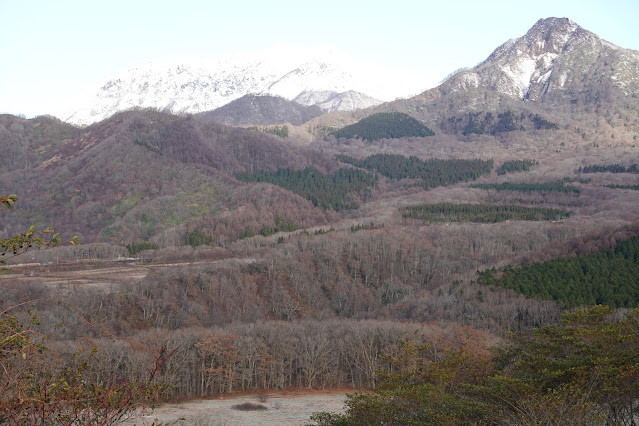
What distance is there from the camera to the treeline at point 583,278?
95438 millimetres

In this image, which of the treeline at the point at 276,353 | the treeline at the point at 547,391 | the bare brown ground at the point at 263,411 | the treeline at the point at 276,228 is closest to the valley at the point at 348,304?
the treeline at the point at 547,391

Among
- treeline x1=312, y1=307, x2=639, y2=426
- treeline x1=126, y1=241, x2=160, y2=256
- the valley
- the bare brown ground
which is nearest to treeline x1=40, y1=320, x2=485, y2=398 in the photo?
the valley

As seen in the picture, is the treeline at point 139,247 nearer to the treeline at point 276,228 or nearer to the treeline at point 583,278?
the treeline at point 276,228

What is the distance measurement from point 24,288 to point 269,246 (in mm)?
69851

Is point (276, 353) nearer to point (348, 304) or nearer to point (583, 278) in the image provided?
point (348, 304)

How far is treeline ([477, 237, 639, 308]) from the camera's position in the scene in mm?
95438

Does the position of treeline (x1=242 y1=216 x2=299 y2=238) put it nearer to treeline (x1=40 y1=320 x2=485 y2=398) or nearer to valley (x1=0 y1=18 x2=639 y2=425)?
valley (x1=0 y1=18 x2=639 y2=425)

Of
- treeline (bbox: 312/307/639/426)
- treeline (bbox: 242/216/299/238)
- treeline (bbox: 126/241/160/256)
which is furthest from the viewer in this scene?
treeline (bbox: 242/216/299/238)

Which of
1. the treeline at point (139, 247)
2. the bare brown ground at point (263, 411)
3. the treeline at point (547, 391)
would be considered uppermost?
the treeline at point (547, 391)

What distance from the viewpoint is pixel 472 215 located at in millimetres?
193625

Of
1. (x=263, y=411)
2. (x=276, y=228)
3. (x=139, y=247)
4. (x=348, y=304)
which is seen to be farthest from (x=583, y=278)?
(x=139, y=247)

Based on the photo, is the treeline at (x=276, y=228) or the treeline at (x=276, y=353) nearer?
the treeline at (x=276, y=353)

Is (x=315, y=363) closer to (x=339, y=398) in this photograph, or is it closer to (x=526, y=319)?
(x=339, y=398)

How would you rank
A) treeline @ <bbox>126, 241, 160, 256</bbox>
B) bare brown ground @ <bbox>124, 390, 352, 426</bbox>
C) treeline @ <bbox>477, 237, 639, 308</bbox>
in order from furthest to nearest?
treeline @ <bbox>126, 241, 160, 256</bbox>, treeline @ <bbox>477, 237, 639, 308</bbox>, bare brown ground @ <bbox>124, 390, 352, 426</bbox>
